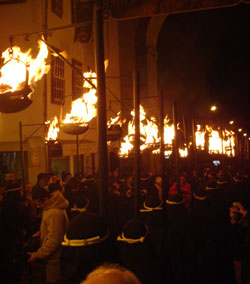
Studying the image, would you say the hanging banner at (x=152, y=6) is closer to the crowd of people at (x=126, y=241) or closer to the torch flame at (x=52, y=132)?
the crowd of people at (x=126, y=241)

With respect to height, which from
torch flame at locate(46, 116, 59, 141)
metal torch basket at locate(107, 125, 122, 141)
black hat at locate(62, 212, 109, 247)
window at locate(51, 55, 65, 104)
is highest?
window at locate(51, 55, 65, 104)

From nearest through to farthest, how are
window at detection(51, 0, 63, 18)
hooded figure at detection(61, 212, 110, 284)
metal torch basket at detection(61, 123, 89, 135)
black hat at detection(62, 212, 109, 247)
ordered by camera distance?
1. hooded figure at detection(61, 212, 110, 284)
2. black hat at detection(62, 212, 109, 247)
3. metal torch basket at detection(61, 123, 89, 135)
4. window at detection(51, 0, 63, 18)

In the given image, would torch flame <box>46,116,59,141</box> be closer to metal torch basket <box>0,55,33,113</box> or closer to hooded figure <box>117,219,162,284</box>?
metal torch basket <box>0,55,33,113</box>

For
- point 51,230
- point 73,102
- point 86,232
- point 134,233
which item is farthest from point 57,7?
point 86,232

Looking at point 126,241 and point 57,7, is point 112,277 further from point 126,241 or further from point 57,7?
point 57,7

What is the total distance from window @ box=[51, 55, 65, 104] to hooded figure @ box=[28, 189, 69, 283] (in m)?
11.1

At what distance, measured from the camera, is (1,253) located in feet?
18.1

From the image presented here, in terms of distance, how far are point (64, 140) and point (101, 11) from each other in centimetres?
1304

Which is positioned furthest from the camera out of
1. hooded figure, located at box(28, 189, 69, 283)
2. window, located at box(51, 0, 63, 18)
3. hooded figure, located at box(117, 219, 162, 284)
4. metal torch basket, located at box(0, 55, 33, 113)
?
window, located at box(51, 0, 63, 18)

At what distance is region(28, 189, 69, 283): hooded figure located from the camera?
5156 millimetres

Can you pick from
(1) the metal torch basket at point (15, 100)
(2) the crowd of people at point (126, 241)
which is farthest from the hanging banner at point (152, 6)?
(2) the crowd of people at point (126, 241)

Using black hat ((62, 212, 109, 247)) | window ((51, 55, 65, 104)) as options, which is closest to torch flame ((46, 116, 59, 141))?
window ((51, 55, 65, 104))

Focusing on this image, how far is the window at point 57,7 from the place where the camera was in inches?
643

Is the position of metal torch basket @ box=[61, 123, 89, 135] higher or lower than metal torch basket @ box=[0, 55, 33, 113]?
lower
